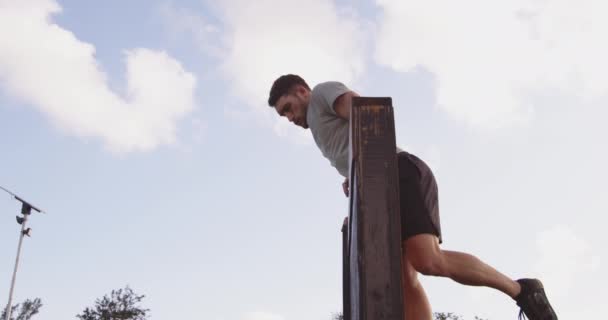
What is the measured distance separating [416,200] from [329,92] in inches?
24.8

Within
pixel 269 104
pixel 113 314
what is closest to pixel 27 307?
pixel 113 314

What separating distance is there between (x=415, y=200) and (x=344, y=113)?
0.50m

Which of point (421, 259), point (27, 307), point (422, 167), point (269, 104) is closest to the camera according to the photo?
point (421, 259)

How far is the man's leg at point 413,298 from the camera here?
257 cm

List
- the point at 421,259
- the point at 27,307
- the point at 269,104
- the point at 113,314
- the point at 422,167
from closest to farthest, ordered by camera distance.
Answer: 1. the point at 421,259
2. the point at 422,167
3. the point at 269,104
4. the point at 113,314
5. the point at 27,307

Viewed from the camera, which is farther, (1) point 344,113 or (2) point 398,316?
(1) point 344,113

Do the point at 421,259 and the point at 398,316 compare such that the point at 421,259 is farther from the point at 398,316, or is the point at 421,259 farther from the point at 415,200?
the point at 398,316

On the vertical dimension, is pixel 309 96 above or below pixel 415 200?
above

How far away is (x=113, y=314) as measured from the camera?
2533cm

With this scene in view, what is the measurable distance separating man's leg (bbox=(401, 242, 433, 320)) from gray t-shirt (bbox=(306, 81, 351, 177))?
0.60 m

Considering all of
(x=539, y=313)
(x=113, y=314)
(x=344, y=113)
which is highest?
(x=113, y=314)

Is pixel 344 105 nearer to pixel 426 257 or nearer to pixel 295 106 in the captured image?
pixel 295 106

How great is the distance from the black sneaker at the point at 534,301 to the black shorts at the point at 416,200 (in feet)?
1.47

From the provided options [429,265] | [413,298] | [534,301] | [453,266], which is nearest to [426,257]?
[429,265]
